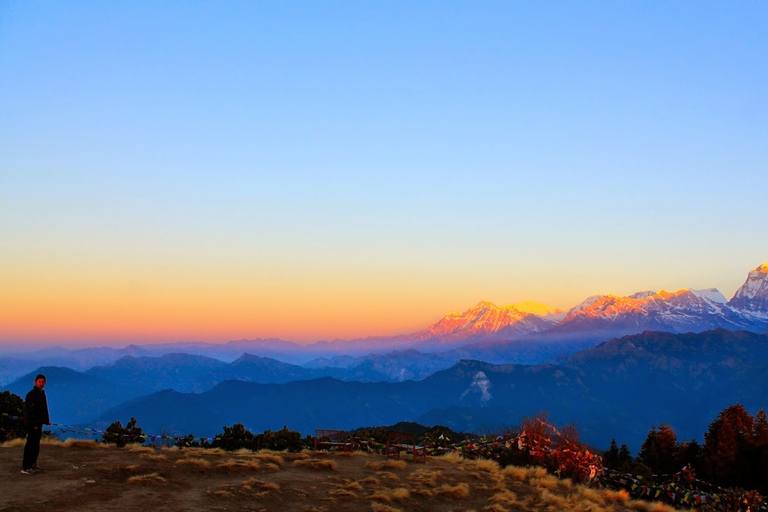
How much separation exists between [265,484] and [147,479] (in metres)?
4.01

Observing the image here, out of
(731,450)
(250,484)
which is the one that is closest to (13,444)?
(250,484)

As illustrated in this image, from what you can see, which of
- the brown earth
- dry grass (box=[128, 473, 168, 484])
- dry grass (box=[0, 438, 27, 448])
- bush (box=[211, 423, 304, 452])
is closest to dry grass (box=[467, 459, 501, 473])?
the brown earth

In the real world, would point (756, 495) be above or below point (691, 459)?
above

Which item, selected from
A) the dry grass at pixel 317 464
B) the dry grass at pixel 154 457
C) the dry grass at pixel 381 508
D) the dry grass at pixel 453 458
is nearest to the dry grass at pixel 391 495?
the dry grass at pixel 381 508

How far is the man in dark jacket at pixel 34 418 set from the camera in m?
18.4

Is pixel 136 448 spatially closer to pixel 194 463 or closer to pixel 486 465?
pixel 194 463

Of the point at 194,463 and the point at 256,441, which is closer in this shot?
the point at 194,463

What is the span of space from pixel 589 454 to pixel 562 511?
31.4 feet

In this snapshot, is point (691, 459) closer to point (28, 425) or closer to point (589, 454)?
point (589, 454)

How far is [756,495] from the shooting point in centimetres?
2555

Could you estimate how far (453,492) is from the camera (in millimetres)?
21594

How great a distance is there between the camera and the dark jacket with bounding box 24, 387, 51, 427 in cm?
1838

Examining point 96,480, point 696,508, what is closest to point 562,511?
point 696,508

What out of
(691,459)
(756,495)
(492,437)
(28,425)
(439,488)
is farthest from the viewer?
(691,459)
